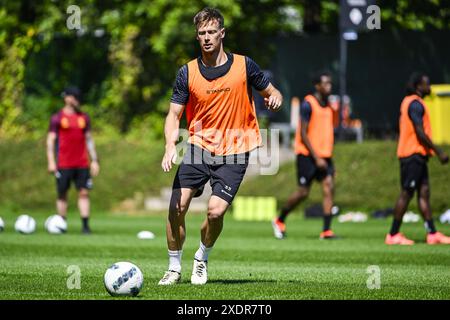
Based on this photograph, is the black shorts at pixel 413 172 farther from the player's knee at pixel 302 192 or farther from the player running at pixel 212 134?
the player running at pixel 212 134

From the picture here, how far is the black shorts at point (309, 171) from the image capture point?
725 inches

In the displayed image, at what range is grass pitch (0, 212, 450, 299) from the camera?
10.3 m

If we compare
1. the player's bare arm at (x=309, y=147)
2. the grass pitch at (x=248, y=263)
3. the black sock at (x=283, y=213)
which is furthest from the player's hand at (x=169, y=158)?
the black sock at (x=283, y=213)

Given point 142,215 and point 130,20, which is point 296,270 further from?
point 130,20

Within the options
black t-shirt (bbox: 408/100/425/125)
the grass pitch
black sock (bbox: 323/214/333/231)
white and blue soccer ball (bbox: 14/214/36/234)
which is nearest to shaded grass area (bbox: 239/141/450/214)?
the grass pitch

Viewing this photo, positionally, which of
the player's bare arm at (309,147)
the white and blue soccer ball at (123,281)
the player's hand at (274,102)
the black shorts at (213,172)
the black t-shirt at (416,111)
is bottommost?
the white and blue soccer ball at (123,281)

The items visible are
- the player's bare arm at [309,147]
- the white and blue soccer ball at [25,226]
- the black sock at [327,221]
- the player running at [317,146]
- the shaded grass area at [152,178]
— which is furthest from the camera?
the shaded grass area at [152,178]

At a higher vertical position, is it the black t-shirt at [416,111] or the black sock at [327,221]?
the black t-shirt at [416,111]

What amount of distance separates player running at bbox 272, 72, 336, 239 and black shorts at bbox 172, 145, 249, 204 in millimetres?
7113

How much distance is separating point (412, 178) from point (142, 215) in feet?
43.6

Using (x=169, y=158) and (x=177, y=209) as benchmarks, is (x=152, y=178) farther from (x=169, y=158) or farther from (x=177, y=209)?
(x=169, y=158)

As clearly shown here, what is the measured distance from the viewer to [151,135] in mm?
35469

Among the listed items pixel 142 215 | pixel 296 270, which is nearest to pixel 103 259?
pixel 296 270

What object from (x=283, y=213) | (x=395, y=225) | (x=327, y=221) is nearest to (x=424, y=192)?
(x=395, y=225)
